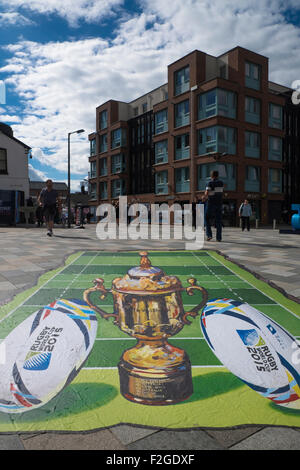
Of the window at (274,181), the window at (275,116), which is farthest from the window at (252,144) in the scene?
the window at (274,181)

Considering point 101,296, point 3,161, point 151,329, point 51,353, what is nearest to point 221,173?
point 3,161

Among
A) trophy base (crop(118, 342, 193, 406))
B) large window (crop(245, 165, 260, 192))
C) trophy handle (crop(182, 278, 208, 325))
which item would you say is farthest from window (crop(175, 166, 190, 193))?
trophy base (crop(118, 342, 193, 406))

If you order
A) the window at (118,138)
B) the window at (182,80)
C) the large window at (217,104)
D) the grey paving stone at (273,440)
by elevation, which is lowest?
the grey paving stone at (273,440)

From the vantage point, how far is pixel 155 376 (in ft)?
6.18

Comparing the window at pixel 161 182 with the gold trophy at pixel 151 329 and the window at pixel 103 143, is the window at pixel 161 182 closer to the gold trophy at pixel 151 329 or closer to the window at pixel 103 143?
the window at pixel 103 143

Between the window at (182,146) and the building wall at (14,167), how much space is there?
14.5 m

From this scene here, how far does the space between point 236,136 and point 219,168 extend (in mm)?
3620

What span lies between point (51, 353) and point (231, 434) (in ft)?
3.94

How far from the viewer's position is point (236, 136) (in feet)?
92.2

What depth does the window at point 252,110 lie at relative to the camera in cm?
2891

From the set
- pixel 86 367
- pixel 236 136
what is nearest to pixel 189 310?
pixel 86 367

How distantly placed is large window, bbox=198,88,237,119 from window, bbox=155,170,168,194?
7284 mm

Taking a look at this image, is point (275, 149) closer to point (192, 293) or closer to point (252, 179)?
point (252, 179)
